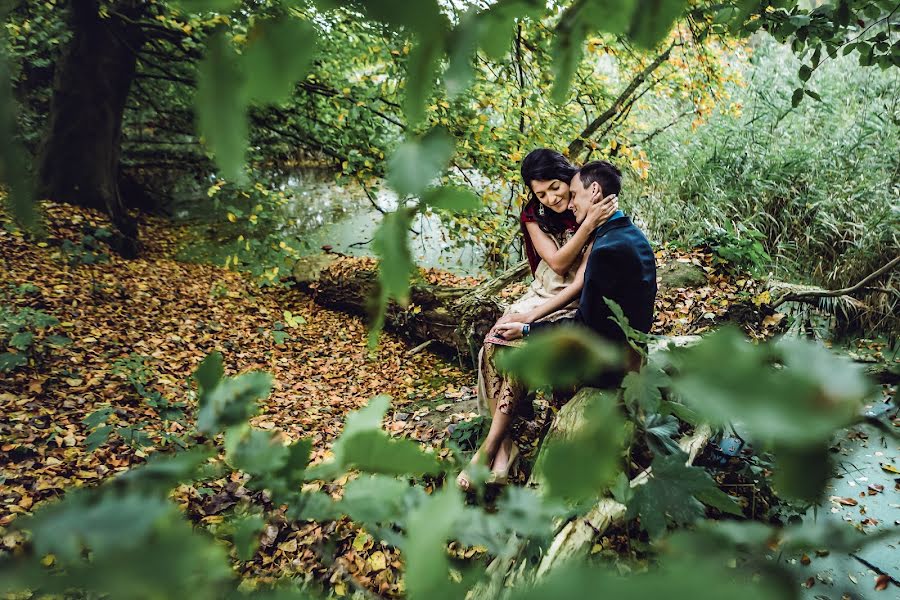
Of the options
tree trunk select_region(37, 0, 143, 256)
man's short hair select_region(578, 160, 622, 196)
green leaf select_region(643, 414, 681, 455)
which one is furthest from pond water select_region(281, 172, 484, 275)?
green leaf select_region(643, 414, 681, 455)

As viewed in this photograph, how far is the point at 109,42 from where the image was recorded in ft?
16.4

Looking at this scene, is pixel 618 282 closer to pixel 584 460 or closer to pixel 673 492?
pixel 673 492

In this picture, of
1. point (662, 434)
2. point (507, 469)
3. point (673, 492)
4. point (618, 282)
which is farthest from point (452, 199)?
point (507, 469)

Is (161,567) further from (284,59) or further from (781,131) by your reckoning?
(781,131)

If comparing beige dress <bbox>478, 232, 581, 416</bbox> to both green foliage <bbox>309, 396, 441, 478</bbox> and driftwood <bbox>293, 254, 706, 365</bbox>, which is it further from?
green foliage <bbox>309, 396, 441, 478</bbox>

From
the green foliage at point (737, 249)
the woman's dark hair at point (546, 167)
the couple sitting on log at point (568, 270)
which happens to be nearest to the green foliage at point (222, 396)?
the couple sitting on log at point (568, 270)

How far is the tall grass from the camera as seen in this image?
4613 millimetres

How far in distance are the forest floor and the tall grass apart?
130 centimetres

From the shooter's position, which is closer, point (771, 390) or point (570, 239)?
point (771, 390)

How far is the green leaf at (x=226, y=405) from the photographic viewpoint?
47cm

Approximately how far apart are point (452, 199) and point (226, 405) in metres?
0.31

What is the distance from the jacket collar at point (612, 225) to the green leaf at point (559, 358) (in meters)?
1.90

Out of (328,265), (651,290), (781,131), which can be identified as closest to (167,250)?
(328,265)

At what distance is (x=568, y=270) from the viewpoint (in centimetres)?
250
